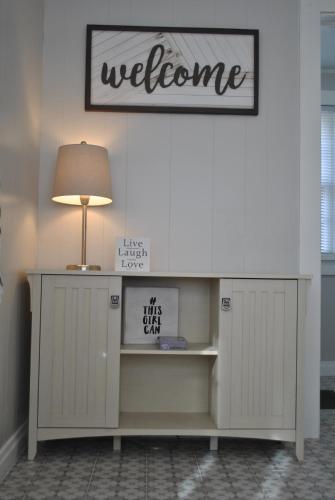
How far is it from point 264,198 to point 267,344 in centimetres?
74

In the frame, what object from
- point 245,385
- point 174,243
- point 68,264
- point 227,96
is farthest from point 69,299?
point 227,96

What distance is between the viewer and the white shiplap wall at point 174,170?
8.45 feet

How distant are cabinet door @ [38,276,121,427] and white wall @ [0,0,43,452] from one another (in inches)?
5.0

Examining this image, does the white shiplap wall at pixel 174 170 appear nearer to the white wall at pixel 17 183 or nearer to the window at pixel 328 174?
the white wall at pixel 17 183

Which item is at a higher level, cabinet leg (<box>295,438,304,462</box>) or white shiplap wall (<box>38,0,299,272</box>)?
white shiplap wall (<box>38,0,299,272</box>)

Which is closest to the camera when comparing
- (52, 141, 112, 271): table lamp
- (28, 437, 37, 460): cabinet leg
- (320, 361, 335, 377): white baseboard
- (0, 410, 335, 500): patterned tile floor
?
(0, 410, 335, 500): patterned tile floor

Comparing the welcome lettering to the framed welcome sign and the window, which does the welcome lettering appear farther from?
the window

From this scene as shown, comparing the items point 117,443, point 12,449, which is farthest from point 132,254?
point 12,449

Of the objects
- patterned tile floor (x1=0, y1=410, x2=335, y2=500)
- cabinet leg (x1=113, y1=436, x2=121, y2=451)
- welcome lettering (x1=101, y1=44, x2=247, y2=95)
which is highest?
welcome lettering (x1=101, y1=44, x2=247, y2=95)

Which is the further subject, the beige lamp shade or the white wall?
the beige lamp shade

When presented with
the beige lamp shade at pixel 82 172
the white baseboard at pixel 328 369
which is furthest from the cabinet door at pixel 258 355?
the white baseboard at pixel 328 369

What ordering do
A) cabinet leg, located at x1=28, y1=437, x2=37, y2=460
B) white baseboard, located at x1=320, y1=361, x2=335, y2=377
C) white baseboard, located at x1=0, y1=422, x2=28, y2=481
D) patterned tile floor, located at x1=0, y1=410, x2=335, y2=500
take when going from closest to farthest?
patterned tile floor, located at x1=0, y1=410, x2=335, y2=500 < white baseboard, located at x1=0, y1=422, x2=28, y2=481 < cabinet leg, located at x1=28, y1=437, x2=37, y2=460 < white baseboard, located at x1=320, y1=361, x2=335, y2=377

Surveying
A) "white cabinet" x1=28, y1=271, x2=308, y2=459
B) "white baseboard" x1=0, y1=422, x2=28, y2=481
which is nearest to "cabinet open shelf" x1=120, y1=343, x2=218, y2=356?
"white cabinet" x1=28, y1=271, x2=308, y2=459

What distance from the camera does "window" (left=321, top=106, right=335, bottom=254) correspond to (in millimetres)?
4340
